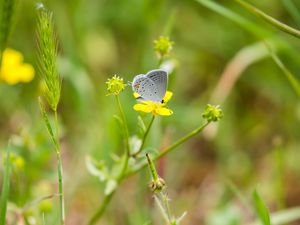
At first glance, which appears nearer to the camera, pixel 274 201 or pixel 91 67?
pixel 274 201

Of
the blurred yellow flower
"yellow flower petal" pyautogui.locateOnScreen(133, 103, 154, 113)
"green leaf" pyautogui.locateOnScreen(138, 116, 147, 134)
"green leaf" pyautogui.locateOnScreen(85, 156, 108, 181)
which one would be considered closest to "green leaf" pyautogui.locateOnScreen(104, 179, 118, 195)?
"green leaf" pyautogui.locateOnScreen(85, 156, 108, 181)

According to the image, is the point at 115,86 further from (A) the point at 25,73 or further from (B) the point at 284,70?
→ (A) the point at 25,73

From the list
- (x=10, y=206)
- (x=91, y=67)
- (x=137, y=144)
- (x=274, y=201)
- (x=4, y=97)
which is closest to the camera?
(x=137, y=144)

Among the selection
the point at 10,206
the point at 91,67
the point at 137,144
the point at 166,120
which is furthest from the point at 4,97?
the point at 137,144

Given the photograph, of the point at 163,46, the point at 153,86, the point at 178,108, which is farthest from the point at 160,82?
the point at 178,108

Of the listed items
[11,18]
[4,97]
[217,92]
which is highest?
[4,97]

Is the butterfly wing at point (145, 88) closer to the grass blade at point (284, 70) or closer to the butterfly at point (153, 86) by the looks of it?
the butterfly at point (153, 86)

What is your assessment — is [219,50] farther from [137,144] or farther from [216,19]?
[137,144]
